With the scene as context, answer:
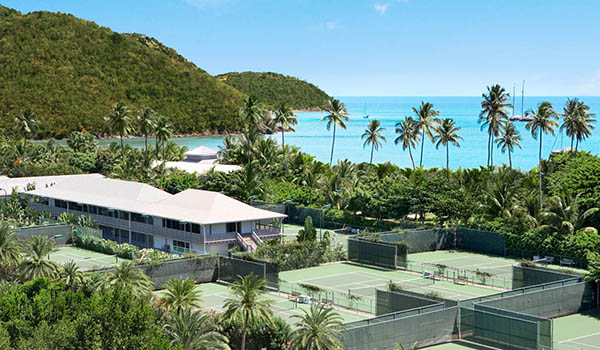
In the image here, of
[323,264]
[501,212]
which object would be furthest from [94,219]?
[501,212]

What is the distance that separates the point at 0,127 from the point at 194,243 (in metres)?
144

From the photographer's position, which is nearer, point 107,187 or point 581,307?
point 581,307

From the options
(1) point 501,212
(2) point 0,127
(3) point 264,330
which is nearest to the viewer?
(3) point 264,330

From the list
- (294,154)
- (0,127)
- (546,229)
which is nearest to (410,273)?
(546,229)

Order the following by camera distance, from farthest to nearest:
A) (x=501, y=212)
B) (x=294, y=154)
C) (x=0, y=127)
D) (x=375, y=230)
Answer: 1. (x=0, y=127)
2. (x=294, y=154)
3. (x=375, y=230)
4. (x=501, y=212)

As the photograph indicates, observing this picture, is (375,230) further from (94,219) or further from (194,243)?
(94,219)

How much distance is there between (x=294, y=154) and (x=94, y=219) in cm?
3281

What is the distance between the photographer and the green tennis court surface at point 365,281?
171 feet

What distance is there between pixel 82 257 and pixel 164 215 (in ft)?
23.2

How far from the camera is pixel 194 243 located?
205 feet

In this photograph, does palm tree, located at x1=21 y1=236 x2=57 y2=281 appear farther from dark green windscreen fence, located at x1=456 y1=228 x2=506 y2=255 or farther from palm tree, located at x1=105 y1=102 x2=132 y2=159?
palm tree, located at x1=105 y1=102 x2=132 y2=159

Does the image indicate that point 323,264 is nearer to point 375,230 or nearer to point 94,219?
point 375,230

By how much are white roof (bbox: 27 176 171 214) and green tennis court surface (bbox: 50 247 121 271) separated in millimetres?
5747

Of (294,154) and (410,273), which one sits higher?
(294,154)
